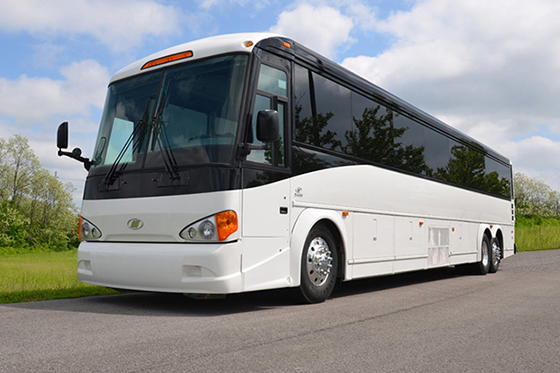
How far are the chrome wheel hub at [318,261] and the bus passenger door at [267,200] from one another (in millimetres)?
597

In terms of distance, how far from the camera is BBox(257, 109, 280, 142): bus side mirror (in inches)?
255

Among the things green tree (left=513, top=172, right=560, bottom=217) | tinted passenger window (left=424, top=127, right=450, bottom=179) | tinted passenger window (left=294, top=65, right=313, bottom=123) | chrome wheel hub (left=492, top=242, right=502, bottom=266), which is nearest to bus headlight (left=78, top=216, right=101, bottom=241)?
tinted passenger window (left=294, top=65, right=313, bottom=123)

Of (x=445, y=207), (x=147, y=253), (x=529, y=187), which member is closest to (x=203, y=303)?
(x=147, y=253)

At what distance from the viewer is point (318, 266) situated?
7.66 meters

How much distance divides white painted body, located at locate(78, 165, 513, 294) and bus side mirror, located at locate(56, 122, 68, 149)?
88cm

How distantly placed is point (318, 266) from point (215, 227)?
1.99 meters

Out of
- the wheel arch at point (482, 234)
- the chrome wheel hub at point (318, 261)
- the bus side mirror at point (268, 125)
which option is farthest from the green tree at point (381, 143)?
the wheel arch at point (482, 234)

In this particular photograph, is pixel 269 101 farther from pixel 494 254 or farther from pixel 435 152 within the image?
pixel 494 254

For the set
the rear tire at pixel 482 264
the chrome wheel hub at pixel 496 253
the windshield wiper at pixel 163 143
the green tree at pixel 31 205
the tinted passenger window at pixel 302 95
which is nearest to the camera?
the windshield wiper at pixel 163 143

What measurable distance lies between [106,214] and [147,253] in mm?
996

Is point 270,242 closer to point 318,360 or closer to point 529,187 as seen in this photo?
point 318,360

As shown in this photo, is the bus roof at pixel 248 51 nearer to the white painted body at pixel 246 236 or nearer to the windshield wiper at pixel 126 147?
the windshield wiper at pixel 126 147

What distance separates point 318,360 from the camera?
Answer: 4289 millimetres

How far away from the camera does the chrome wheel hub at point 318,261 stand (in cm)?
754
